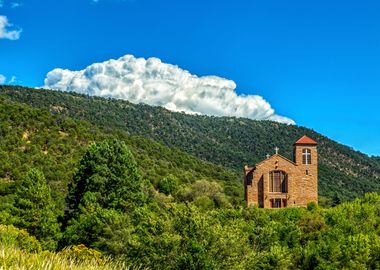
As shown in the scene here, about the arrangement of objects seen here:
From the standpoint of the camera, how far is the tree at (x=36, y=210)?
4397 cm

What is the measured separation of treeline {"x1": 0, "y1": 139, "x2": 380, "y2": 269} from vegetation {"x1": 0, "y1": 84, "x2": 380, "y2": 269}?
0.09m

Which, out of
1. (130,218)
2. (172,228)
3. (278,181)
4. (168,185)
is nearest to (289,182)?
(278,181)

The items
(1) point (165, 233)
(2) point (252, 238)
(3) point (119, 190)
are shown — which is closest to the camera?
(1) point (165, 233)

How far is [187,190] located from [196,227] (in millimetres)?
35815

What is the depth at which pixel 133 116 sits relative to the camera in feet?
501

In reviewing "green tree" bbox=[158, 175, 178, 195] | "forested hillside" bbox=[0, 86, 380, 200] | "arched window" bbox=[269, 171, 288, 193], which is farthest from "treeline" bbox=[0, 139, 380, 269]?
"forested hillside" bbox=[0, 86, 380, 200]

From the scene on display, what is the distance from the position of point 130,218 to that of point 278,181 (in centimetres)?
2905

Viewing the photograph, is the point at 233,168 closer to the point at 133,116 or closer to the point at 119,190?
the point at 133,116

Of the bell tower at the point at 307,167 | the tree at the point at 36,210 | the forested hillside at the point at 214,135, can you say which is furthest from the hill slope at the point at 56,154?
the forested hillside at the point at 214,135

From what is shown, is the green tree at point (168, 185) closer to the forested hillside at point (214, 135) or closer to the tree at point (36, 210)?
the tree at point (36, 210)

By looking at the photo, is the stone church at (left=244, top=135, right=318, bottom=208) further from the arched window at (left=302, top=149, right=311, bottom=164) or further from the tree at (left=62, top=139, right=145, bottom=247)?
the tree at (left=62, top=139, right=145, bottom=247)

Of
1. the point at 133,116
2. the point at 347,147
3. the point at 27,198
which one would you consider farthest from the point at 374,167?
the point at 27,198

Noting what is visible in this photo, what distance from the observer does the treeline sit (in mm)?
33312

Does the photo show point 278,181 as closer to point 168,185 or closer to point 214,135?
point 168,185
